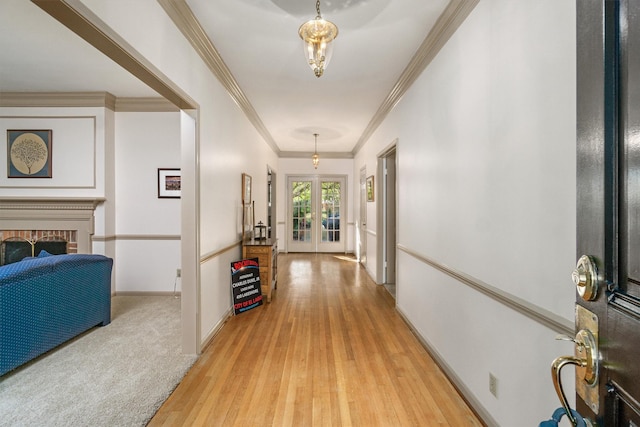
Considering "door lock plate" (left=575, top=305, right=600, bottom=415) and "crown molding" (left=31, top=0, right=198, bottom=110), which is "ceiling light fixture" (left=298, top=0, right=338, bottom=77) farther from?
"door lock plate" (left=575, top=305, right=600, bottom=415)

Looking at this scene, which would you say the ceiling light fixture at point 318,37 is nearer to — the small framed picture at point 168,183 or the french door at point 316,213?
the small framed picture at point 168,183

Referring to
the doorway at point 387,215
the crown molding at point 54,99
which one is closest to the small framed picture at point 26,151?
the crown molding at point 54,99

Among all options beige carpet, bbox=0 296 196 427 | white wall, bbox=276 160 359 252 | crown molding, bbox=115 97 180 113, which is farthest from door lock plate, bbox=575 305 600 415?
white wall, bbox=276 160 359 252

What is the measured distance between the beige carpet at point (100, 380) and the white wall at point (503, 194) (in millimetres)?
2070

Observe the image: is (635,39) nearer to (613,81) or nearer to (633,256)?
(613,81)

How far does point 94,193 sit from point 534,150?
4813 millimetres

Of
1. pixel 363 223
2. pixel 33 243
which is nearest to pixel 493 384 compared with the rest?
pixel 363 223

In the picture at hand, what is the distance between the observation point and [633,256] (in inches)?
20.9

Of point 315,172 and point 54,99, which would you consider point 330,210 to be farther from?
point 54,99

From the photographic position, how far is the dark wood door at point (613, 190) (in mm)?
525

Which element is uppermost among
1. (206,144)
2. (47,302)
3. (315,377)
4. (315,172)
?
(315,172)

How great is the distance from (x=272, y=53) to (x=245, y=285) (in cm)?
260

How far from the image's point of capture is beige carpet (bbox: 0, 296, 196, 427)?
1.84 meters

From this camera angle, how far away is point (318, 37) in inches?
74.2
